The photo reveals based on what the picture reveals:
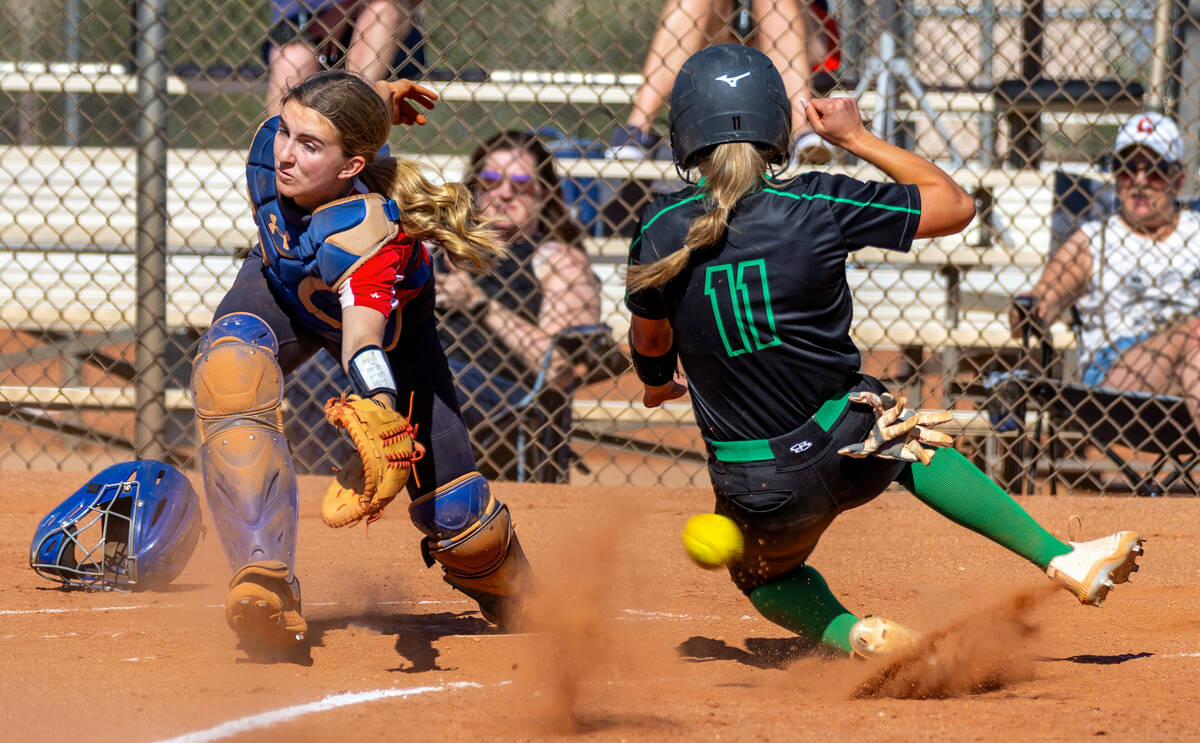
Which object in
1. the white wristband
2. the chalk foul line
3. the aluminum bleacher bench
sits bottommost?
the chalk foul line

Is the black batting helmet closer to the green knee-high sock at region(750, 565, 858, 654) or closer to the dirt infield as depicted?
the green knee-high sock at region(750, 565, 858, 654)

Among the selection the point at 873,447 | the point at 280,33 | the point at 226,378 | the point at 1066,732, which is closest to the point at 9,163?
the point at 280,33

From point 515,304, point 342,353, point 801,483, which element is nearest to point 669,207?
point 801,483

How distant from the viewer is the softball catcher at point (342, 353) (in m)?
2.76

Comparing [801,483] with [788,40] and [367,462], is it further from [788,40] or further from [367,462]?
[788,40]

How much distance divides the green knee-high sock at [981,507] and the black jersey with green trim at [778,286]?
0.32 m

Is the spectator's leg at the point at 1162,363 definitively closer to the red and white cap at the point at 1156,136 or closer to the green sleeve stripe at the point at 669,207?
the red and white cap at the point at 1156,136

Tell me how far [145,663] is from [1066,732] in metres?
2.10

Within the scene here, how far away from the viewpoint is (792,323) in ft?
9.09

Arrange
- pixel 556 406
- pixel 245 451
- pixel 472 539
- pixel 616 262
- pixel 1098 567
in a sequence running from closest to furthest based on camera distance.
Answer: pixel 1098 567 → pixel 245 451 → pixel 472 539 → pixel 556 406 → pixel 616 262

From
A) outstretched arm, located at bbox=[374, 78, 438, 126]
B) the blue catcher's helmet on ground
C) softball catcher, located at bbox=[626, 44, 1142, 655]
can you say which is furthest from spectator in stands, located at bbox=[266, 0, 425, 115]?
softball catcher, located at bbox=[626, 44, 1142, 655]

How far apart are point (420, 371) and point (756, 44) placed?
3.65 m

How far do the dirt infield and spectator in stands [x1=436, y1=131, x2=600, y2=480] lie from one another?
4.23 ft

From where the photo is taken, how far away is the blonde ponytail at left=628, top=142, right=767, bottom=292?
2.73m
